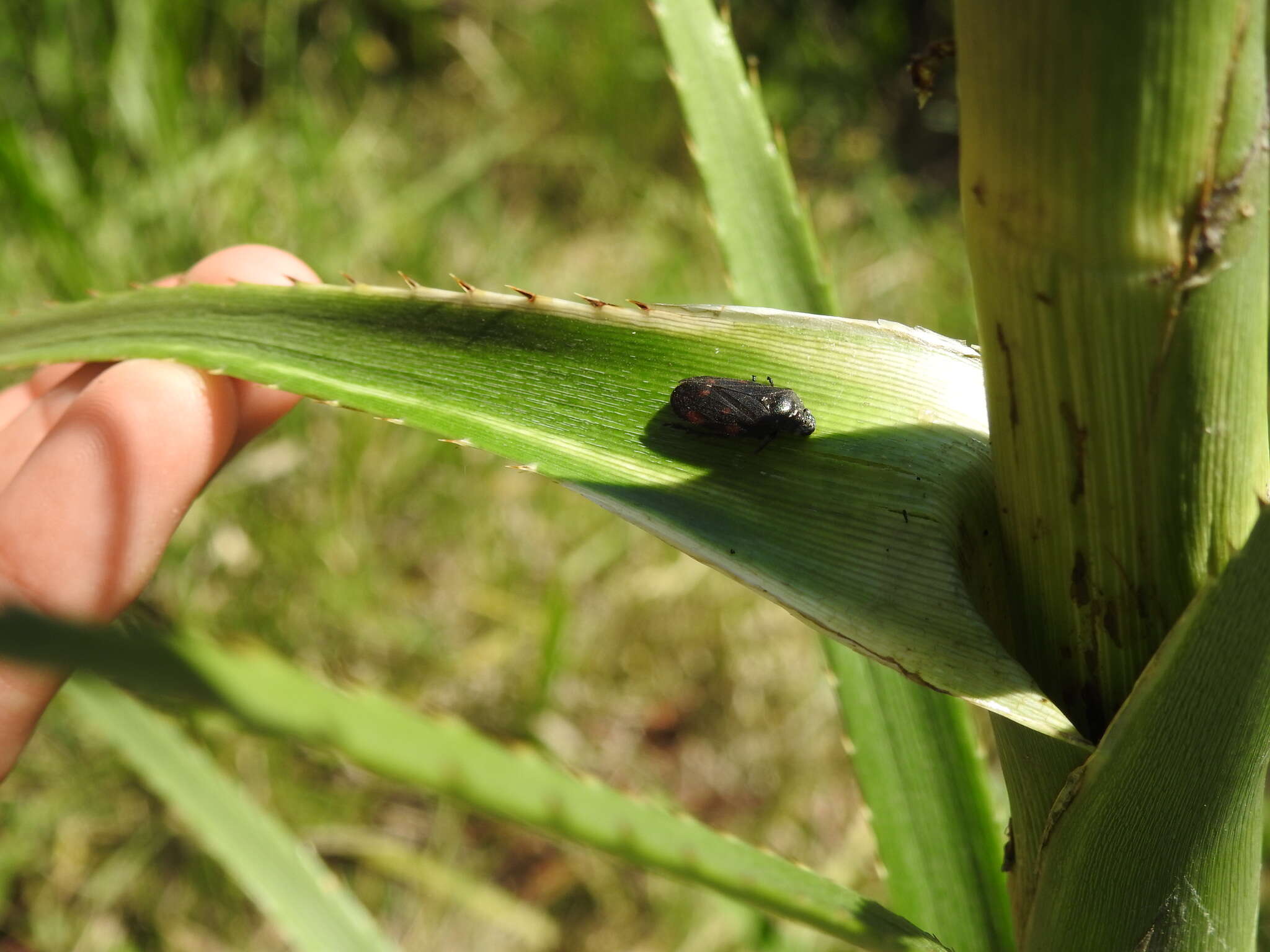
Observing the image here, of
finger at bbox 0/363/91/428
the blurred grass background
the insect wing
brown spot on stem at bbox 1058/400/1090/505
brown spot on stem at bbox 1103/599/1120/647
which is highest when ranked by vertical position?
brown spot on stem at bbox 1058/400/1090/505

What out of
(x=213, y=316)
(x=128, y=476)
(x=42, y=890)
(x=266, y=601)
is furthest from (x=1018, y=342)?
(x=42, y=890)

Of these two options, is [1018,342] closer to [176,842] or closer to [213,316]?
[213,316]

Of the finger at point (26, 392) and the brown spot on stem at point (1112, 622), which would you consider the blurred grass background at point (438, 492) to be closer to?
the finger at point (26, 392)

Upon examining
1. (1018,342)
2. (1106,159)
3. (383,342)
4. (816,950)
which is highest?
(1106,159)

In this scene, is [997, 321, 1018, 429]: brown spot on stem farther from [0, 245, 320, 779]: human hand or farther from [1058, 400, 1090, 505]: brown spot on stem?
[0, 245, 320, 779]: human hand

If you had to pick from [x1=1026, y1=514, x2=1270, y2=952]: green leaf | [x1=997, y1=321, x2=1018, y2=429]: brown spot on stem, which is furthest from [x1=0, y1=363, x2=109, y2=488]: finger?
[x1=1026, y1=514, x2=1270, y2=952]: green leaf

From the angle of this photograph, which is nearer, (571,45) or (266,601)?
(266,601)
